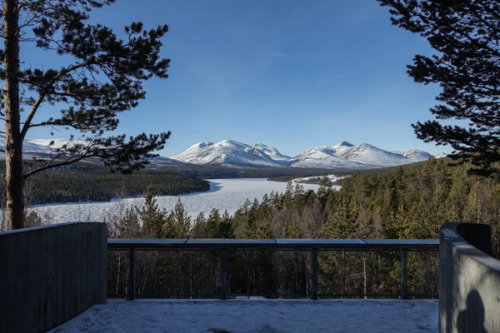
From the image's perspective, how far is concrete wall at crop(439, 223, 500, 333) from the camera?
7.14 feet

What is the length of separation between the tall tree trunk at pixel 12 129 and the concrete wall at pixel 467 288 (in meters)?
7.10

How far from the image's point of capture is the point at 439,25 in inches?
316

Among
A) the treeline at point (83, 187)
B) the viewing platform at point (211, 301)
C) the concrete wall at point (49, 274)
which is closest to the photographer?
the viewing platform at point (211, 301)

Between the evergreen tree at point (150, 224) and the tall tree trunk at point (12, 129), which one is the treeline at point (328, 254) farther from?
the tall tree trunk at point (12, 129)

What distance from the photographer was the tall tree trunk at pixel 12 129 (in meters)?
6.10

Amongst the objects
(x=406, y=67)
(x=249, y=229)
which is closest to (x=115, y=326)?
(x=406, y=67)

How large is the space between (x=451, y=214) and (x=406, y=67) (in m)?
25.6

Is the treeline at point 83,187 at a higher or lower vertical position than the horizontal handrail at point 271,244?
lower

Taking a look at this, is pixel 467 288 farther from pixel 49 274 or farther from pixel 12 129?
pixel 12 129

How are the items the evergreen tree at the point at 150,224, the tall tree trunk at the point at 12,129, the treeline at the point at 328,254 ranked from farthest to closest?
the evergreen tree at the point at 150,224
the treeline at the point at 328,254
the tall tree trunk at the point at 12,129

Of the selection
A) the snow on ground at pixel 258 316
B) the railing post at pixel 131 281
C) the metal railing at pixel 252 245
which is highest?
the metal railing at pixel 252 245

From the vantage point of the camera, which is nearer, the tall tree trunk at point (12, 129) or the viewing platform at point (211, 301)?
the viewing platform at point (211, 301)

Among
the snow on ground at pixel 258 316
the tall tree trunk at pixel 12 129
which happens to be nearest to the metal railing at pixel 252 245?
the snow on ground at pixel 258 316

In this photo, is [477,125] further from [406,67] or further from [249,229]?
[249,229]
